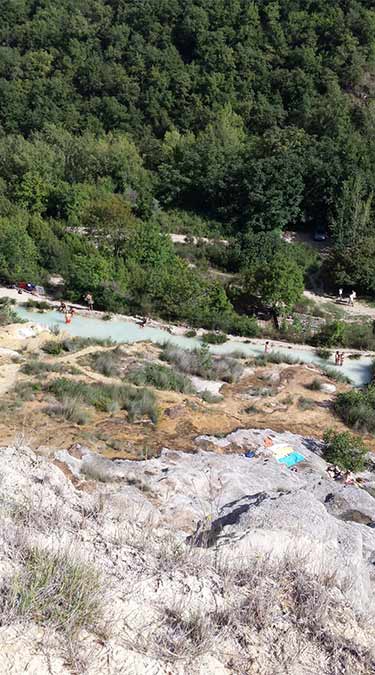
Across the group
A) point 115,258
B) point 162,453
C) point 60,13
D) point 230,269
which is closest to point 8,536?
point 162,453

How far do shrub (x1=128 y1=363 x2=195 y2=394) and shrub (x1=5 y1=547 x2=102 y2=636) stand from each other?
13.7m

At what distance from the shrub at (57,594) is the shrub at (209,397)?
1349cm

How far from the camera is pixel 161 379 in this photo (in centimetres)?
2058

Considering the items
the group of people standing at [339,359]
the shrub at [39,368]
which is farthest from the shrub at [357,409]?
the shrub at [39,368]

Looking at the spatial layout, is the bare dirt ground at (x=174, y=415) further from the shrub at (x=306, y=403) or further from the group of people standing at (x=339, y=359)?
the group of people standing at (x=339, y=359)

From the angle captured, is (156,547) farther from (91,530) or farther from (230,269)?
(230,269)

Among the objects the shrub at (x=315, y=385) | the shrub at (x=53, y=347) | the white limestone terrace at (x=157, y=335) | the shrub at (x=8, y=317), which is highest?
the shrub at (x=315, y=385)

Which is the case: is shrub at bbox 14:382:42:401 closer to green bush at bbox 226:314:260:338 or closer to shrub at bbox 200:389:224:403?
shrub at bbox 200:389:224:403

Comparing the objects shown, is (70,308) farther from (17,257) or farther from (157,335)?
(17,257)

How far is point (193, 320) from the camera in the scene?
27703 mm

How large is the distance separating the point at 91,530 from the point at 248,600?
2.29 meters

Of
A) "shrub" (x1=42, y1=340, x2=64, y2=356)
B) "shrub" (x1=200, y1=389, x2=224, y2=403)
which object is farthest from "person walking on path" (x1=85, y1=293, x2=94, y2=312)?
"shrub" (x1=200, y1=389, x2=224, y2=403)

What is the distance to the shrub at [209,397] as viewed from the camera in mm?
20109

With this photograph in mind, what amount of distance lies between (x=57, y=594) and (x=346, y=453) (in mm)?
11492
